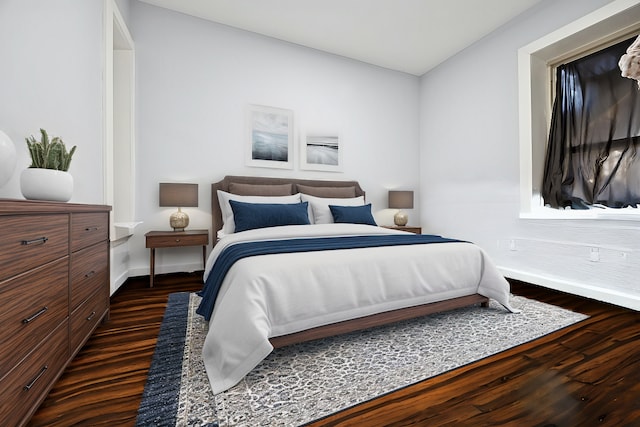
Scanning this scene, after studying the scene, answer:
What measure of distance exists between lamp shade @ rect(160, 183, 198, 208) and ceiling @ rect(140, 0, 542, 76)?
2070 mm

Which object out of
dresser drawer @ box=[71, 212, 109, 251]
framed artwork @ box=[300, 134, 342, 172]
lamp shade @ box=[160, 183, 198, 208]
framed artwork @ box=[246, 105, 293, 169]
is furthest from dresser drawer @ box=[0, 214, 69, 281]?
framed artwork @ box=[300, 134, 342, 172]

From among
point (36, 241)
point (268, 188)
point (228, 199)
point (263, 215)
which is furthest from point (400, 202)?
point (36, 241)

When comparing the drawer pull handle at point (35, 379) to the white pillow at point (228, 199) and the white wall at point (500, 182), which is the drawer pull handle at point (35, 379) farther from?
the white wall at point (500, 182)

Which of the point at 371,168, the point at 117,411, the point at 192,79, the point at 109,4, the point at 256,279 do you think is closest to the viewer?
the point at 117,411

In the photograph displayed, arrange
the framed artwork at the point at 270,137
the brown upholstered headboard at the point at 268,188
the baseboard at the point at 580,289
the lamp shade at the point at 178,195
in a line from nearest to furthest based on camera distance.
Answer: the baseboard at the point at 580,289
the lamp shade at the point at 178,195
the brown upholstered headboard at the point at 268,188
the framed artwork at the point at 270,137

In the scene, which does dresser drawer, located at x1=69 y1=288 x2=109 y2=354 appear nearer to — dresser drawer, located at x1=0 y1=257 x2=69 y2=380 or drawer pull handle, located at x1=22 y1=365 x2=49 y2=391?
dresser drawer, located at x1=0 y1=257 x2=69 y2=380

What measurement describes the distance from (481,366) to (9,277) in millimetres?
2016

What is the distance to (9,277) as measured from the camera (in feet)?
3.00

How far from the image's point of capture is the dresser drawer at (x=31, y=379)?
0.90 metres

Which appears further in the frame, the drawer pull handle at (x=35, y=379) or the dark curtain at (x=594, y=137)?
the dark curtain at (x=594, y=137)

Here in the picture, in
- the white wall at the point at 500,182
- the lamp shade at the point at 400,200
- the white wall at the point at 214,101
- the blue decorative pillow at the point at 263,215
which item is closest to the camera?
the white wall at the point at 500,182

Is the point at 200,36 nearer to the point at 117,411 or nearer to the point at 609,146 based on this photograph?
the point at 117,411

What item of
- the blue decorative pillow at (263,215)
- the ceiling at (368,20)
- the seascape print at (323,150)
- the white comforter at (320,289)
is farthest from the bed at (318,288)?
the ceiling at (368,20)

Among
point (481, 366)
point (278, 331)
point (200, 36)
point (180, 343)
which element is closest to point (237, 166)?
point (200, 36)
